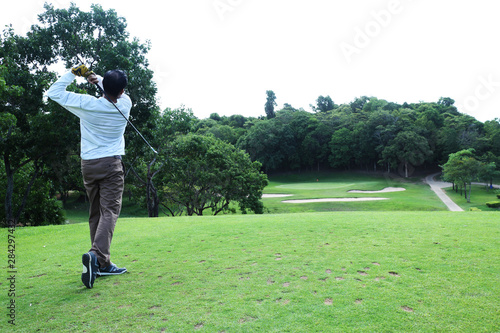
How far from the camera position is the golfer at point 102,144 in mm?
3793

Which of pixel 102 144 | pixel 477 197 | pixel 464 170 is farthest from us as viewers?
pixel 477 197

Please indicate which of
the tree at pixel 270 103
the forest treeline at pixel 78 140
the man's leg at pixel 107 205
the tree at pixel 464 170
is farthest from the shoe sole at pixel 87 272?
the tree at pixel 270 103

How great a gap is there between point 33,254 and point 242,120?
9010 centimetres

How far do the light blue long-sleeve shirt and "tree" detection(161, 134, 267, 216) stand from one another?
17.8 meters

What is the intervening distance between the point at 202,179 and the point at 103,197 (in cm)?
1796

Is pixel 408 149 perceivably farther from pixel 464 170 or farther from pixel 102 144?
pixel 102 144

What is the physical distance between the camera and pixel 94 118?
3.83 metres

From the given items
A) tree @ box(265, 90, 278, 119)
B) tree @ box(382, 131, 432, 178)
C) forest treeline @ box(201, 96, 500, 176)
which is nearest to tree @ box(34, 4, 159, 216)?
forest treeline @ box(201, 96, 500, 176)

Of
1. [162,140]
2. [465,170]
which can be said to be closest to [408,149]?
[465,170]

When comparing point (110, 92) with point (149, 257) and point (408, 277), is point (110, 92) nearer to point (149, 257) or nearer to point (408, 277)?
point (149, 257)

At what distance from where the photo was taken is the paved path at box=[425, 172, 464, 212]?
27614mm

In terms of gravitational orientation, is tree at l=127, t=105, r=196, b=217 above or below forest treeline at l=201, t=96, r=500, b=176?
below

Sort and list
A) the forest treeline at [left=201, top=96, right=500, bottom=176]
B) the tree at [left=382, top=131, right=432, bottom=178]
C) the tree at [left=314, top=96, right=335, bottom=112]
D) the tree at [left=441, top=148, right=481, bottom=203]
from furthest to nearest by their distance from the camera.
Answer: the tree at [left=314, top=96, right=335, bottom=112]
the forest treeline at [left=201, top=96, right=500, bottom=176]
the tree at [left=382, top=131, right=432, bottom=178]
the tree at [left=441, top=148, right=481, bottom=203]

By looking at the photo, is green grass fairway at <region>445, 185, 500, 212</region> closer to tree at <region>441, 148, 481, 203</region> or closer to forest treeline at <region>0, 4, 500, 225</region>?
tree at <region>441, 148, 481, 203</region>
